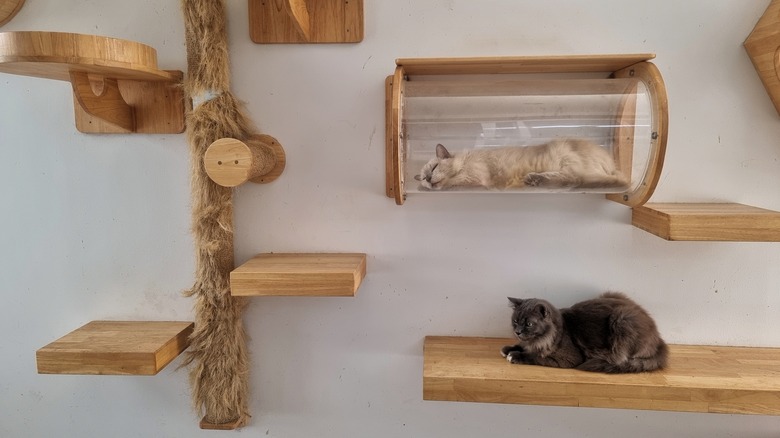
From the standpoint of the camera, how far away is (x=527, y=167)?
980 mm

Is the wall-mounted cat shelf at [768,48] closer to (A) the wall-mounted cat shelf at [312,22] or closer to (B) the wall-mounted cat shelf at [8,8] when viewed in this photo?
(A) the wall-mounted cat shelf at [312,22]

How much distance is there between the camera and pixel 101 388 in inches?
51.1

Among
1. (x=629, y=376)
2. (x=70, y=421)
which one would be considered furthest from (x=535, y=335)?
(x=70, y=421)

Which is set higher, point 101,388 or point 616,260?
point 616,260

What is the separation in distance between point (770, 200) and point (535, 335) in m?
0.66

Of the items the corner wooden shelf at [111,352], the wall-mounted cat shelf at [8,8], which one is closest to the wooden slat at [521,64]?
the corner wooden shelf at [111,352]

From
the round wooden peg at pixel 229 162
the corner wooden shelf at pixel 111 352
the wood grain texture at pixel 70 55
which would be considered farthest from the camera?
the corner wooden shelf at pixel 111 352

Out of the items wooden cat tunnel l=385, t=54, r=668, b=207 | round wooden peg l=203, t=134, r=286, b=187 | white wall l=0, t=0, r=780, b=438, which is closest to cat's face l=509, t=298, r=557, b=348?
white wall l=0, t=0, r=780, b=438

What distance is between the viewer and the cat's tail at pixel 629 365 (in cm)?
103

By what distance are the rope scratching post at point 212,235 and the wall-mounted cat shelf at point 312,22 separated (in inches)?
3.5

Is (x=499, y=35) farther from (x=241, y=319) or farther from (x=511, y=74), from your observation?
(x=241, y=319)

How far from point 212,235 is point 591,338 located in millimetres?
915

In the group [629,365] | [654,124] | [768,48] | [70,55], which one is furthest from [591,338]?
[70,55]

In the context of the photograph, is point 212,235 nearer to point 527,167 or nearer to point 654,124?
point 527,167
